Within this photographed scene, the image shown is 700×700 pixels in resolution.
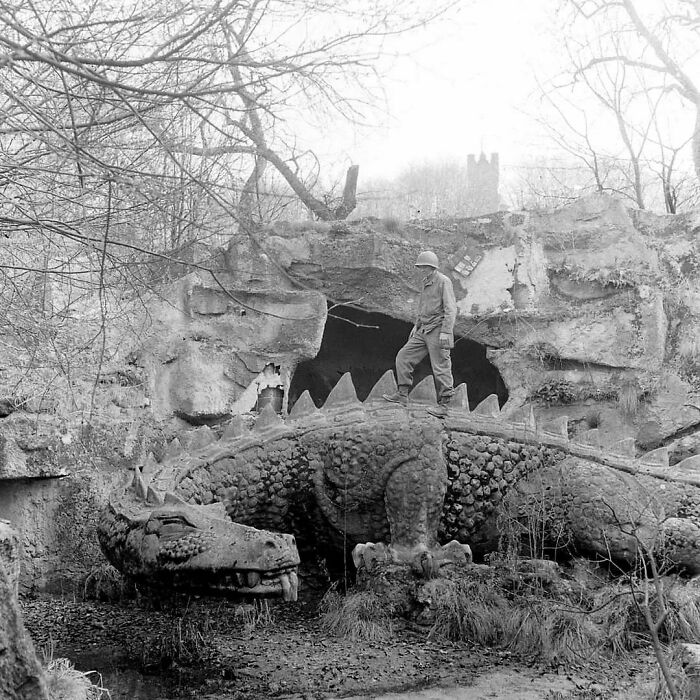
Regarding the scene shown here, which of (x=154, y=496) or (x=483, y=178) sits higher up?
(x=483, y=178)

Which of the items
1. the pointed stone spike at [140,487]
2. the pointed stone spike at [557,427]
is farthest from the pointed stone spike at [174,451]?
the pointed stone spike at [557,427]

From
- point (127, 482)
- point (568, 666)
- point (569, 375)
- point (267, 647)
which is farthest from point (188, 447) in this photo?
point (569, 375)

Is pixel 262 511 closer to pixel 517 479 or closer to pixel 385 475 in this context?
pixel 385 475

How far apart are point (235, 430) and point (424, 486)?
4.71ft

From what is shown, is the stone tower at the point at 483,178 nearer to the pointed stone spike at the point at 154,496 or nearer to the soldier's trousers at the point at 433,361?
the soldier's trousers at the point at 433,361

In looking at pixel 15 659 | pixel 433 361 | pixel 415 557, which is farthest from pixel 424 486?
pixel 15 659

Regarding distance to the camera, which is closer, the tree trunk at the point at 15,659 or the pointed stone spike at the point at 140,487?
the tree trunk at the point at 15,659

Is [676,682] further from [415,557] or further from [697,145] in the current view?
[697,145]

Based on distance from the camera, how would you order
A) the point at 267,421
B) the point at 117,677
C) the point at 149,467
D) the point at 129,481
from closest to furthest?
the point at 117,677, the point at 129,481, the point at 149,467, the point at 267,421

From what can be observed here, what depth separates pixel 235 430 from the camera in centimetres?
616

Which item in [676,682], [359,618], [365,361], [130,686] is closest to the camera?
[676,682]

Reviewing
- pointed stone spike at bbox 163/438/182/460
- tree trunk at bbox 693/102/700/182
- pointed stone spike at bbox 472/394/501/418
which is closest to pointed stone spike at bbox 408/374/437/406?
pointed stone spike at bbox 472/394/501/418

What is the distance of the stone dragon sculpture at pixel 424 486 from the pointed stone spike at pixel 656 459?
66 millimetres

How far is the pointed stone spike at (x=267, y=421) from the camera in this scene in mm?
6191
